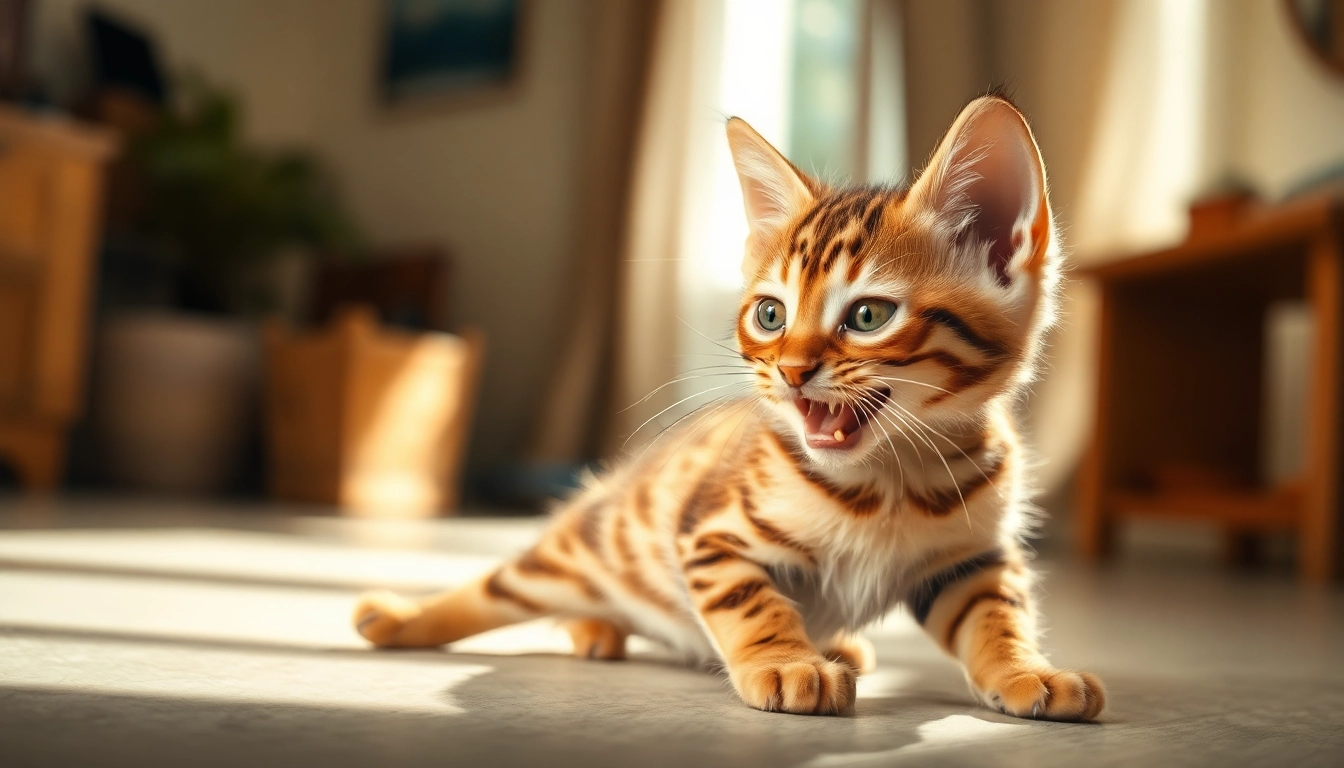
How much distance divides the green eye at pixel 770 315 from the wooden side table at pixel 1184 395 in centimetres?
194

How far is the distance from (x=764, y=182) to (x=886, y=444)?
0.98ft

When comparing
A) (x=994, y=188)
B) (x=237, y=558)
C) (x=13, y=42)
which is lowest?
(x=237, y=558)

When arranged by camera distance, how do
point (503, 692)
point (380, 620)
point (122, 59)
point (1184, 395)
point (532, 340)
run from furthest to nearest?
point (532, 340) < point (122, 59) < point (1184, 395) < point (380, 620) < point (503, 692)

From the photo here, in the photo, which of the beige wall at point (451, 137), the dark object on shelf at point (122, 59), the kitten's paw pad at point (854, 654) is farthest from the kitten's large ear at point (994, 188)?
the dark object on shelf at point (122, 59)

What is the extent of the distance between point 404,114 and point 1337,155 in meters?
3.48

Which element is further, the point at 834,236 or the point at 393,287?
the point at 393,287

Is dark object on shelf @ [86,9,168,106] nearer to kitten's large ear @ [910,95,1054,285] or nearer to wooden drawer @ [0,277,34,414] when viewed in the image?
wooden drawer @ [0,277,34,414]

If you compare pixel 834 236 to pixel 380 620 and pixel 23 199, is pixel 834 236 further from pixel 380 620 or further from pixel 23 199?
pixel 23 199

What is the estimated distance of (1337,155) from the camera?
2906 millimetres

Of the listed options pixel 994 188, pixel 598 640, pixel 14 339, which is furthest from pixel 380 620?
pixel 14 339

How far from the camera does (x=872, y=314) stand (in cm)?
81

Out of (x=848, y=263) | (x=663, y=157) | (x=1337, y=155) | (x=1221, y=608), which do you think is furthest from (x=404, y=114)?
(x=848, y=263)

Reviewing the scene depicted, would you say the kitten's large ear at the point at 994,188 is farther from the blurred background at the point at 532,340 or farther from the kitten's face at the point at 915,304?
the blurred background at the point at 532,340

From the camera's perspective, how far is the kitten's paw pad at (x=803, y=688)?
0.75 m
